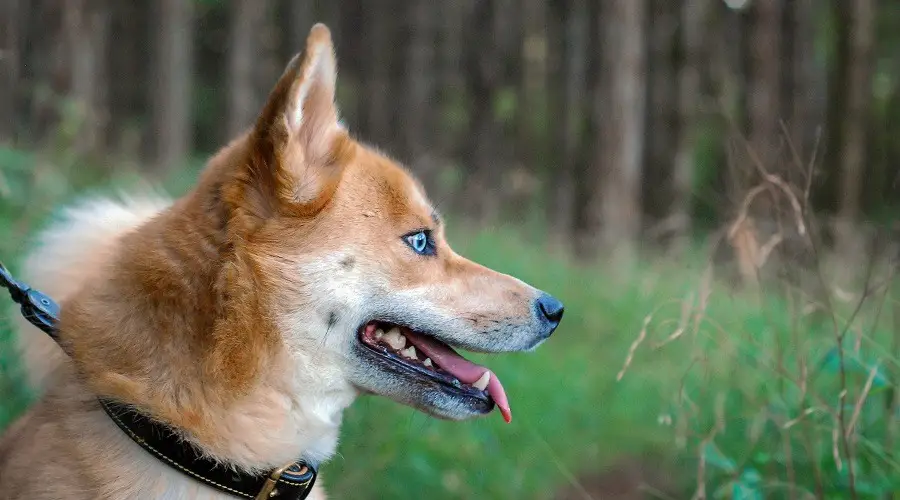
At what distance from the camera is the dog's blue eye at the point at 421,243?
2814 millimetres

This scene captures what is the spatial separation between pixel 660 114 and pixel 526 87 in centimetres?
359

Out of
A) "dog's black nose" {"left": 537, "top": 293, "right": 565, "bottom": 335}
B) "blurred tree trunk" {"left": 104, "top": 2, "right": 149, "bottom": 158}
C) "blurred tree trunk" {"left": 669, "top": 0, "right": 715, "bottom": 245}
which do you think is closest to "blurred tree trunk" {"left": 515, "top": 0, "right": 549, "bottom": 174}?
"blurred tree trunk" {"left": 669, "top": 0, "right": 715, "bottom": 245}

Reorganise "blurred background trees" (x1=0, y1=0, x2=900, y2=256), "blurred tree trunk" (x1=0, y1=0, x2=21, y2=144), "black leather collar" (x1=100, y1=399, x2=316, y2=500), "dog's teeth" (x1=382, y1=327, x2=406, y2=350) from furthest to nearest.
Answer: "blurred background trees" (x1=0, y1=0, x2=900, y2=256) < "blurred tree trunk" (x1=0, y1=0, x2=21, y2=144) < "dog's teeth" (x1=382, y1=327, x2=406, y2=350) < "black leather collar" (x1=100, y1=399, x2=316, y2=500)

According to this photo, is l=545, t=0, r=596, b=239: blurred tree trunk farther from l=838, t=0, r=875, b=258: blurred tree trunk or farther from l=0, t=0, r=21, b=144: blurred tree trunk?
l=0, t=0, r=21, b=144: blurred tree trunk

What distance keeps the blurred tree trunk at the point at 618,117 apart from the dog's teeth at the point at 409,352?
30.1ft

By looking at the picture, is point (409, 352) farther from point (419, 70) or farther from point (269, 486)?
point (419, 70)

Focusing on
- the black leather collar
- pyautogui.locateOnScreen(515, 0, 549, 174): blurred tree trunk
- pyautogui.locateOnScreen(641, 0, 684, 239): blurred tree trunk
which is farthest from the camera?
pyautogui.locateOnScreen(515, 0, 549, 174): blurred tree trunk

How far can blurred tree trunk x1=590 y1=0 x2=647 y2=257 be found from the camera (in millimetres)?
11875

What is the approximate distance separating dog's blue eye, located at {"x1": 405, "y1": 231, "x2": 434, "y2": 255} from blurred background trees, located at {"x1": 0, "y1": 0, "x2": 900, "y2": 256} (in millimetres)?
6500

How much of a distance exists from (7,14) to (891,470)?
25.4 feet

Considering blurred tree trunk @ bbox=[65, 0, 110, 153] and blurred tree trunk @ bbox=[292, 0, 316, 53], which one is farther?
blurred tree trunk @ bbox=[292, 0, 316, 53]

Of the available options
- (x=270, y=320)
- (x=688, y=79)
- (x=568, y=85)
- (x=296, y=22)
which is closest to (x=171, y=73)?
(x=296, y=22)

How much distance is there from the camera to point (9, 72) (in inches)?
314

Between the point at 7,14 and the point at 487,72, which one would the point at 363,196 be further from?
the point at 487,72
